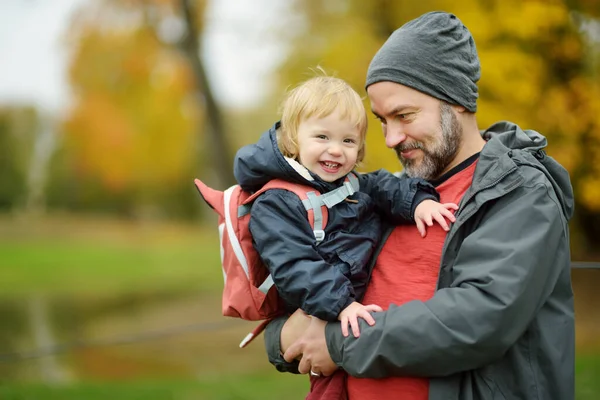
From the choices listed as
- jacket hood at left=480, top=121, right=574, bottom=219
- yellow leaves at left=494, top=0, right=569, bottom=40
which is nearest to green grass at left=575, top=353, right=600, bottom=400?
yellow leaves at left=494, top=0, right=569, bottom=40

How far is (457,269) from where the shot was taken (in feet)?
6.38

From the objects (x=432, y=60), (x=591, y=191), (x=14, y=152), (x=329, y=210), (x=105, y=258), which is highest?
(x=432, y=60)

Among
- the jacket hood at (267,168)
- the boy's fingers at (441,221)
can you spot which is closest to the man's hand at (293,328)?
the jacket hood at (267,168)

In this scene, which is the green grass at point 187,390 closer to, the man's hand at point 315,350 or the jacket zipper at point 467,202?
the man's hand at point 315,350

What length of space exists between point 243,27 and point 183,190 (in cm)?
731

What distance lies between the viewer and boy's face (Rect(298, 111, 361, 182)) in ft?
7.38

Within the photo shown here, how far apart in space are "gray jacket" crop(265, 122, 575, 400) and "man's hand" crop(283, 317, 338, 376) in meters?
0.05

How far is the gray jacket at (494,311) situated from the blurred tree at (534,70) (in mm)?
5199

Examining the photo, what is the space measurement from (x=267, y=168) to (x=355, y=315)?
56 cm

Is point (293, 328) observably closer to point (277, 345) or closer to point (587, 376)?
point (277, 345)

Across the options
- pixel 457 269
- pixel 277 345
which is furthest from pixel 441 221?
pixel 277 345

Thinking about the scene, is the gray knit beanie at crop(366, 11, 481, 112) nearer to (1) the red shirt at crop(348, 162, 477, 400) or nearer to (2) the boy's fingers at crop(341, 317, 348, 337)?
(1) the red shirt at crop(348, 162, 477, 400)

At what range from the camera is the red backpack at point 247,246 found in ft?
7.22

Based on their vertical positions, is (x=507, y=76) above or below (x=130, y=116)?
above
